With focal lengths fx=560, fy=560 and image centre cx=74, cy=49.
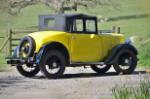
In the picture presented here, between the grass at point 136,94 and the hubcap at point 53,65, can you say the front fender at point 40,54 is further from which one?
the grass at point 136,94

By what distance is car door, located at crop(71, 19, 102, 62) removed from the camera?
16266 millimetres

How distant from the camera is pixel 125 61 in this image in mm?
17281

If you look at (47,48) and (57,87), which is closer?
(57,87)

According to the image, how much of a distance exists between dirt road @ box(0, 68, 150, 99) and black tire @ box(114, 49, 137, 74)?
47 centimetres

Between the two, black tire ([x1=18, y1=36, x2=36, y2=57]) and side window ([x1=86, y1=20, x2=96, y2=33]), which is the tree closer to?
side window ([x1=86, y1=20, x2=96, y2=33])

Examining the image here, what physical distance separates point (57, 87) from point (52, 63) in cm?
267

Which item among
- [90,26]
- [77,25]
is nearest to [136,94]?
[90,26]

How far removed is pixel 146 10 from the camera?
17.3 ft

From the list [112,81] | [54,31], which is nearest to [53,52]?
[54,31]

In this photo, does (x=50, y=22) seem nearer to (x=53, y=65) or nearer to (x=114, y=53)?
(x=53, y=65)

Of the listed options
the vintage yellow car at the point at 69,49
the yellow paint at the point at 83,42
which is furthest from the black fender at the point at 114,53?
the yellow paint at the point at 83,42

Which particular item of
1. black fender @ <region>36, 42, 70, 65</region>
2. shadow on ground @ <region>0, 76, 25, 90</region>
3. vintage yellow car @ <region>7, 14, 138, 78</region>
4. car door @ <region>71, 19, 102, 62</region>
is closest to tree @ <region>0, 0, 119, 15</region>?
vintage yellow car @ <region>7, 14, 138, 78</region>

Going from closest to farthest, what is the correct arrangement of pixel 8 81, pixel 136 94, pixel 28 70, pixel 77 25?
pixel 136 94 → pixel 8 81 → pixel 28 70 → pixel 77 25

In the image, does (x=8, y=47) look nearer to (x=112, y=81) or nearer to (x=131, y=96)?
(x=112, y=81)
